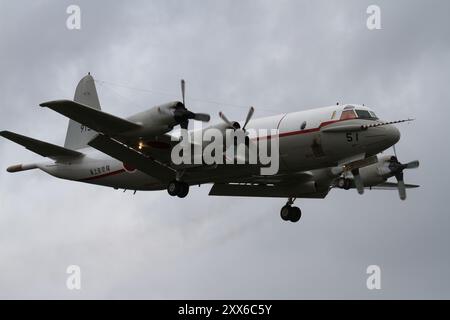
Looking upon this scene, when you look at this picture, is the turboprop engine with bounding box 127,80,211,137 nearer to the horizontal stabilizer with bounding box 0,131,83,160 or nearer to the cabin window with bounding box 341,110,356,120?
the horizontal stabilizer with bounding box 0,131,83,160

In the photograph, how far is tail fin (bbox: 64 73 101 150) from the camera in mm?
40344

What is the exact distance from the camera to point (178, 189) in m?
34.3

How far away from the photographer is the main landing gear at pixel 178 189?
112ft

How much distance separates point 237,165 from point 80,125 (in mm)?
10118

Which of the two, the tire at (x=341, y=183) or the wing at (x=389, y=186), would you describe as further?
the wing at (x=389, y=186)

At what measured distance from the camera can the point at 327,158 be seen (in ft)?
110

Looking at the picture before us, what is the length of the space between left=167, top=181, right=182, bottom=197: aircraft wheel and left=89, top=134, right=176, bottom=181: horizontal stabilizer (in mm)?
773

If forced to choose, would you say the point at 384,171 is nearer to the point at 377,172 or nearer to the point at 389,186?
the point at 377,172

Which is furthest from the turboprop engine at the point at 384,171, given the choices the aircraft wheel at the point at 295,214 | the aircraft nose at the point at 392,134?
the aircraft nose at the point at 392,134

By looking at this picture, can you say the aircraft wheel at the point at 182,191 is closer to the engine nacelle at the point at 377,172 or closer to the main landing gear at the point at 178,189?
the main landing gear at the point at 178,189

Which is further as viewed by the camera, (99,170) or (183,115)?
(99,170)

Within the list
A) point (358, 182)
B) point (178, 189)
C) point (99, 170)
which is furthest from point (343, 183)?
point (99, 170)

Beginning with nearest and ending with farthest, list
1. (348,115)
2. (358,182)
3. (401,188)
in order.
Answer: (348,115), (358,182), (401,188)

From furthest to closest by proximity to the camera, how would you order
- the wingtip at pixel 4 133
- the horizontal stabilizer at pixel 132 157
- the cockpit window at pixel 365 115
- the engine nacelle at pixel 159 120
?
1. the cockpit window at pixel 365 115
2. the horizontal stabilizer at pixel 132 157
3. the wingtip at pixel 4 133
4. the engine nacelle at pixel 159 120
